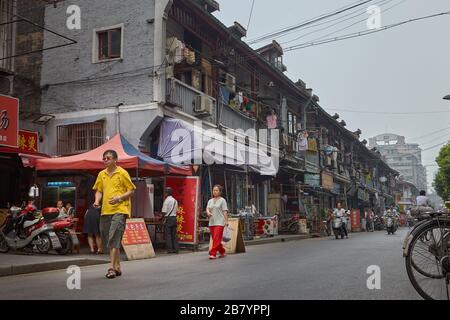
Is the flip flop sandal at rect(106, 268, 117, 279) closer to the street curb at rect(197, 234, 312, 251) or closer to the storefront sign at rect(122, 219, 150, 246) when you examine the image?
the storefront sign at rect(122, 219, 150, 246)

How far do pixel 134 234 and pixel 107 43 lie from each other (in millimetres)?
8209

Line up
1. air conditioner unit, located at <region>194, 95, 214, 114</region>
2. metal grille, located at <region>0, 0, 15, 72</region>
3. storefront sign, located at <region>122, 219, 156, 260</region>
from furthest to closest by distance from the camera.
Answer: air conditioner unit, located at <region>194, 95, 214, 114</region>
metal grille, located at <region>0, 0, 15, 72</region>
storefront sign, located at <region>122, 219, 156, 260</region>

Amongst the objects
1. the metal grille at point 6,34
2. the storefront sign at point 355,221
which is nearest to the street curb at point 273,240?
the metal grille at point 6,34

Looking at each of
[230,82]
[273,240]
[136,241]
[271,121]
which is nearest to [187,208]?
[136,241]

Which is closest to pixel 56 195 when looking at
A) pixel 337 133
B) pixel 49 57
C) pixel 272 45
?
pixel 49 57

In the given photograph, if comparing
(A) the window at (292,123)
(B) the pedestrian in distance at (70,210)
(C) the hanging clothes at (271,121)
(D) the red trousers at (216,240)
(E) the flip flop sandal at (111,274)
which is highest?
(A) the window at (292,123)

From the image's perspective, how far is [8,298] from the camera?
6.06 m

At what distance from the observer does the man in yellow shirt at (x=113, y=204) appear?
7.46m

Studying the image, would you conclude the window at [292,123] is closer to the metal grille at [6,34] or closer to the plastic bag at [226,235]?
the plastic bag at [226,235]

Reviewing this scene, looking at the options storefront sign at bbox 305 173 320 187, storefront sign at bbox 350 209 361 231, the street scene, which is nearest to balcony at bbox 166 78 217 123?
the street scene

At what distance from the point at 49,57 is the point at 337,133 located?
2695 centimetres

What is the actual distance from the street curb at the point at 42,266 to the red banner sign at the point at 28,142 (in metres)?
6.38

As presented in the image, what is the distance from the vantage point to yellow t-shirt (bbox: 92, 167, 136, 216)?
7.55 metres

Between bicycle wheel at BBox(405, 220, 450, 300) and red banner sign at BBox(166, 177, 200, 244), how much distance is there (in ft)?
28.9
